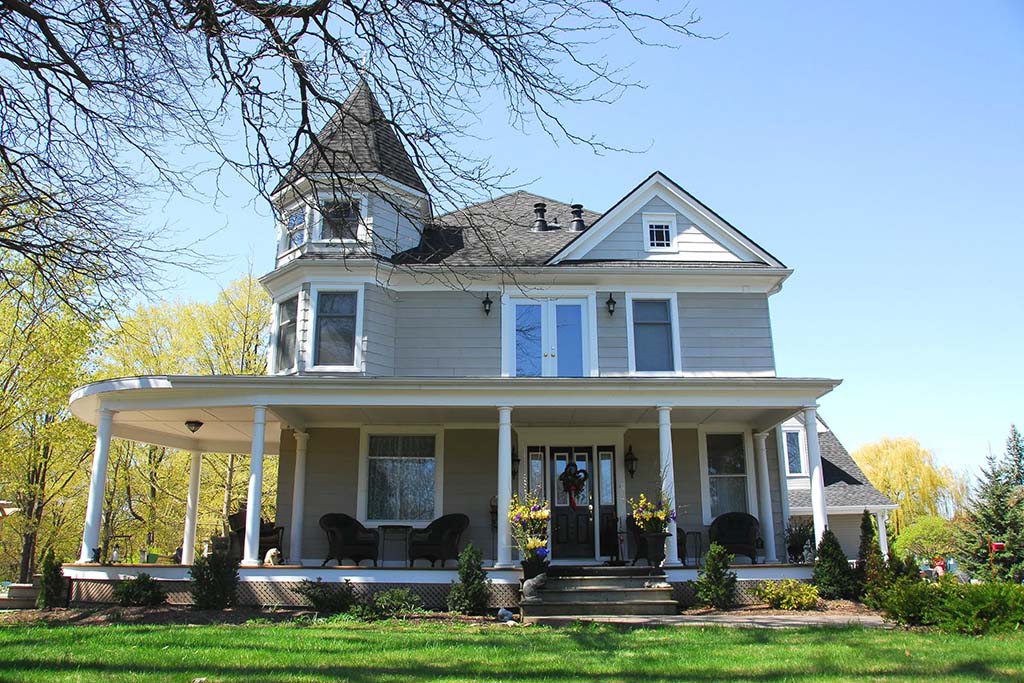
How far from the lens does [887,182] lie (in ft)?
32.1

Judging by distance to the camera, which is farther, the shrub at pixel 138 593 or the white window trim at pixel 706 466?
the white window trim at pixel 706 466

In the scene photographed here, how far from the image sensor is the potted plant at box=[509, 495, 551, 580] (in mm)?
10875

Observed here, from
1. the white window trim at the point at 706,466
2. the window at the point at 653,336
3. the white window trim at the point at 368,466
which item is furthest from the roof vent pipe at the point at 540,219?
the white window trim at the point at 706,466

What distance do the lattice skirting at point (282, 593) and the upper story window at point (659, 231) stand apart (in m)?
6.96

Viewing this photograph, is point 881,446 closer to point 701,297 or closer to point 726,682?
point 701,297

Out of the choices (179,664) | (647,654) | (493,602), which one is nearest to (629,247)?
(493,602)

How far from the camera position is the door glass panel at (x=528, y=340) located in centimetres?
1412

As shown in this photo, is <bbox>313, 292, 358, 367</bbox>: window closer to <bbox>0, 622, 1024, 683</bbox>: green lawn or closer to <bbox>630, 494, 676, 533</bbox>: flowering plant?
<bbox>630, 494, 676, 533</bbox>: flowering plant

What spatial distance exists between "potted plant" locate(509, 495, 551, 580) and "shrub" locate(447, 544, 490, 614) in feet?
2.13

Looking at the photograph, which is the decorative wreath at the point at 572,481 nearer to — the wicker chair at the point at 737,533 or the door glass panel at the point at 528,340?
the door glass panel at the point at 528,340

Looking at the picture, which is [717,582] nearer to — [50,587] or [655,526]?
[655,526]

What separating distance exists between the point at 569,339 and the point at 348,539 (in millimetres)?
5187

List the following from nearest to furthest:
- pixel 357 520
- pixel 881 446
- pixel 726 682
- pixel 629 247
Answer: pixel 726 682
pixel 357 520
pixel 629 247
pixel 881 446

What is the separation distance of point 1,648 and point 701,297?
37.9 ft
